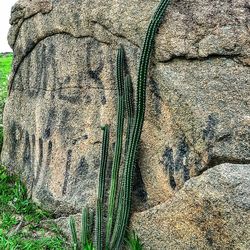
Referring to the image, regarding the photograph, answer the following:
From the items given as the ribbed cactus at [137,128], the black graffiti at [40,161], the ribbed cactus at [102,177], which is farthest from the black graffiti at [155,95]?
the black graffiti at [40,161]

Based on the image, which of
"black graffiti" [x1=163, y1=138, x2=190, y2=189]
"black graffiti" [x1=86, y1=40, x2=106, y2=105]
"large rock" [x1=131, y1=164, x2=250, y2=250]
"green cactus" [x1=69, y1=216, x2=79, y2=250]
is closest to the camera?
"large rock" [x1=131, y1=164, x2=250, y2=250]

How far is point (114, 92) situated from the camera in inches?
213

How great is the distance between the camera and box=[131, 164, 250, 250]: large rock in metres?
3.82

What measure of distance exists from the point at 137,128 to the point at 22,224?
2.10m

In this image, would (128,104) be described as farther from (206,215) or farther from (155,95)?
(206,215)

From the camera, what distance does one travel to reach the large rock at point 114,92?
4.43 m

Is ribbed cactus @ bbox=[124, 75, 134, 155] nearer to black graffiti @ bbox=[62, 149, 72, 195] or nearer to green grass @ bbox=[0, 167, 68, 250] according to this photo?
black graffiti @ bbox=[62, 149, 72, 195]

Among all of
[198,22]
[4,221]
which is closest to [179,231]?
[198,22]

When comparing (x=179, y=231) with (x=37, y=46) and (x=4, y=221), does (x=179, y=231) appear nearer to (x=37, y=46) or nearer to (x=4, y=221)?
(x=4, y=221)

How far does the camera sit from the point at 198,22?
476cm

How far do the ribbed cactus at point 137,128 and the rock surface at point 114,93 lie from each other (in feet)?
0.42

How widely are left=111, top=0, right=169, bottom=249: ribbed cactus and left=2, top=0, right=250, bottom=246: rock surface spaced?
0.13 metres

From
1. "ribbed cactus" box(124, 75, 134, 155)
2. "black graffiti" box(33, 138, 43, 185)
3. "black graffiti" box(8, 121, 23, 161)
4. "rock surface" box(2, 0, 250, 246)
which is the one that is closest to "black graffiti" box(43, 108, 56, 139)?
"rock surface" box(2, 0, 250, 246)

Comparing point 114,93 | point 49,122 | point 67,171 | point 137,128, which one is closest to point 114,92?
point 114,93
